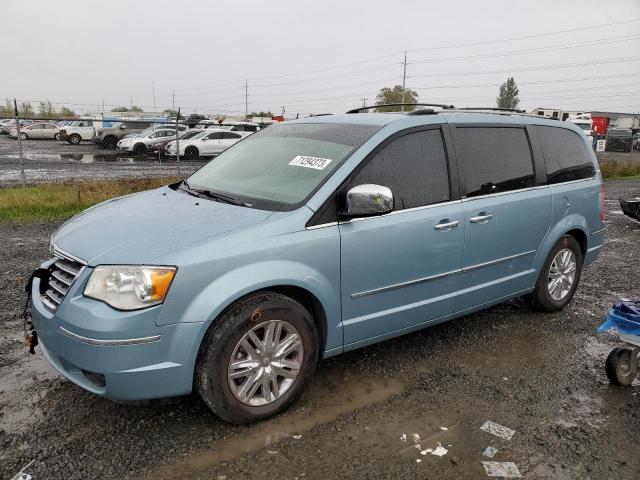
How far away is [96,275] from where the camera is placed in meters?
2.73

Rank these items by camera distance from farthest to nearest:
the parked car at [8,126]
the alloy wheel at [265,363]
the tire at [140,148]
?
the parked car at [8,126] → the tire at [140,148] → the alloy wheel at [265,363]

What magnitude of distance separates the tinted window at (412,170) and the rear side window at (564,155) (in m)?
1.39

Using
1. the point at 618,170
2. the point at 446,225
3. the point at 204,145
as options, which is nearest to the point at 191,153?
the point at 204,145

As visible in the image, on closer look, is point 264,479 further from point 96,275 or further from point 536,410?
point 536,410

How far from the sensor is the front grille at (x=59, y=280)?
9.36 feet

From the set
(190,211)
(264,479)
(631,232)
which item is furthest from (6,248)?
(631,232)

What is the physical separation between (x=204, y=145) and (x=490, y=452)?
21.9 metres

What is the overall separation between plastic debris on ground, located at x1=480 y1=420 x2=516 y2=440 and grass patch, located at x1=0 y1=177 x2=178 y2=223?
7612 millimetres

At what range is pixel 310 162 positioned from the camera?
3529mm

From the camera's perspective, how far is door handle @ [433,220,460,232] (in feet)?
12.0

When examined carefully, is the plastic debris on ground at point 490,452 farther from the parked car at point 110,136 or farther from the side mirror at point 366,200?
the parked car at point 110,136

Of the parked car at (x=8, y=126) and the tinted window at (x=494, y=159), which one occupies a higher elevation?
the tinted window at (x=494, y=159)

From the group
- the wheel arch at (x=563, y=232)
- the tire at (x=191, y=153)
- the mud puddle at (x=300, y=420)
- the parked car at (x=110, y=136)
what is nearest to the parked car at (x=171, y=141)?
the tire at (x=191, y=153)

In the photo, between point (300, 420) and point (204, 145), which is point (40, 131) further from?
point (300, 420)
